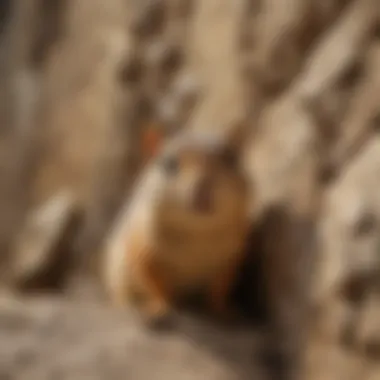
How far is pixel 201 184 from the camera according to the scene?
120cm

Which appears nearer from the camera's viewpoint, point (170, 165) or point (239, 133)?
point (170, 165)

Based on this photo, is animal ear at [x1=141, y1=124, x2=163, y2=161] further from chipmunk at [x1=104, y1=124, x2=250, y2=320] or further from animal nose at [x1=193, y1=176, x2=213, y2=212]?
animal nose at [x1=193, y1=176, x2=213, y2=212]

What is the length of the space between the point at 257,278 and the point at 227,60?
0.58 meters

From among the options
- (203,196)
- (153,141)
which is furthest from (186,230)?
(153,141)

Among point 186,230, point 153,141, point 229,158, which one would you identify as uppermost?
point 153,141

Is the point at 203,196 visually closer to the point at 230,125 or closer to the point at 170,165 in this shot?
the point at 170,165

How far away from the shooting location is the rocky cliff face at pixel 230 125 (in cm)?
105

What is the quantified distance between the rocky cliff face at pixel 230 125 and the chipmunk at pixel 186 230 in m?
0.10

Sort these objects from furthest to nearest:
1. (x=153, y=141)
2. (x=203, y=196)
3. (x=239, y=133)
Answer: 1. (x=239, y=133)
2. (x=153, y=141)
3. (x=203, y=196)

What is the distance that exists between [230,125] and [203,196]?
448mm

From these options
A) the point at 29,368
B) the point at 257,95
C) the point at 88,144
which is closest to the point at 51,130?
the point at 88,144

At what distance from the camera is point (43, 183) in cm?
205

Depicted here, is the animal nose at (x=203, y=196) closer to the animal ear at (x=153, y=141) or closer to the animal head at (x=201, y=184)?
the animal head at (x=201, y=184)

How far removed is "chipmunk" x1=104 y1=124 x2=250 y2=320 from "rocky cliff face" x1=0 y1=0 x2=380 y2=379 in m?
0.10
